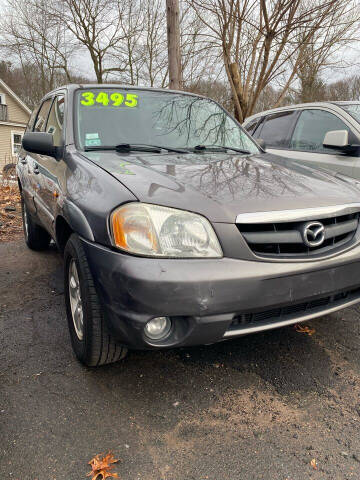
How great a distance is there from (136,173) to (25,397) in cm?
136

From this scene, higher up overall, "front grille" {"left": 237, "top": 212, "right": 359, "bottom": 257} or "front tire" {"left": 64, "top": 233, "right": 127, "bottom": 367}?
"front grille" {"left": 237, "top": 212, "right": 359, "bottom": 257}

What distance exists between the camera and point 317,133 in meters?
4.52

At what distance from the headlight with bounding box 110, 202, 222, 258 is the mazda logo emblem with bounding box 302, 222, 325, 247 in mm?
454

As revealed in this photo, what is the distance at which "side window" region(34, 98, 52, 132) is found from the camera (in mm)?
3770

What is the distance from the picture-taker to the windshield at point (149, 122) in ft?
9.28

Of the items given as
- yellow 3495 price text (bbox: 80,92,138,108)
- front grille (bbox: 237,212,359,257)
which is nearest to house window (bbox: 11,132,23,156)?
yellow 3495 price text (bbox: 80,92,138,108)

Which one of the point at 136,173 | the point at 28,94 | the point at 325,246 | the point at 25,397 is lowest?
the point at 25,397

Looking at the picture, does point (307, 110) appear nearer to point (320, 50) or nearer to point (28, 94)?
point (320, 50)

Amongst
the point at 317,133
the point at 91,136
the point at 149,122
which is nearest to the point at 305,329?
the point at 149,122

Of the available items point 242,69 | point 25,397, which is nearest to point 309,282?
point 25,397

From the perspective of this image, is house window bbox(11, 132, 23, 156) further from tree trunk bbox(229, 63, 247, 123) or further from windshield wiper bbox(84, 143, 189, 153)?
windshield wiper bbox(84, 143, 189, 153)

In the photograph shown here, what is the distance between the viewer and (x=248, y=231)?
5.91ft

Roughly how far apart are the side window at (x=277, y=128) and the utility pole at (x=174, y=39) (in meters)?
2.98

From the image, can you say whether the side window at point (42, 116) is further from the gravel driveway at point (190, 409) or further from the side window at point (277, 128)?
the side window at point (277, 128)
